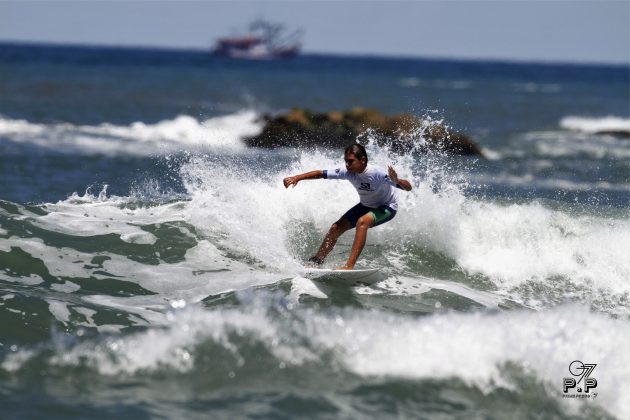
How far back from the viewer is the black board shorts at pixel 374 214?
10617 mm

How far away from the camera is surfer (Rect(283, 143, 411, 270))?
33.5ft

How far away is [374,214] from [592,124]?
36.4 meters

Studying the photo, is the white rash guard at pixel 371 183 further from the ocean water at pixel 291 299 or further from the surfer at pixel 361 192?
the ocean water at pixel 291 299

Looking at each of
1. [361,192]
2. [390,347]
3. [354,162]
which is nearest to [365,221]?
[361,192]

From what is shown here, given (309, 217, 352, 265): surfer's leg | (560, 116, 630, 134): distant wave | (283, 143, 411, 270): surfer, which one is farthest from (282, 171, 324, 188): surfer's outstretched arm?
(560, 116, 630, 134): distant wave

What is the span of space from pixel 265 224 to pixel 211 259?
119cm

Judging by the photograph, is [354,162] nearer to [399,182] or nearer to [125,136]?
[399,182]

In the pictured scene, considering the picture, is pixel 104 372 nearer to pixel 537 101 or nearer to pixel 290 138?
pixel 290 138

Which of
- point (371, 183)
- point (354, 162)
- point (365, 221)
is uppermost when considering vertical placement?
point (354, 162)

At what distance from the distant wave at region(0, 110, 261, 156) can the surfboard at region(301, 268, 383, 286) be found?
11.6m

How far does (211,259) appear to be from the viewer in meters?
11.0

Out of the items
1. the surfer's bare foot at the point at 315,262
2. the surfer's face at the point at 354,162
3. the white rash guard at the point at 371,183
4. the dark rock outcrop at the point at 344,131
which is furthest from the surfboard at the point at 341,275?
the dark rock outcrop at the point at 344,131

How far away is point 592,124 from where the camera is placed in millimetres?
44219

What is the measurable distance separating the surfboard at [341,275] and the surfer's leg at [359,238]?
4.5 inches
